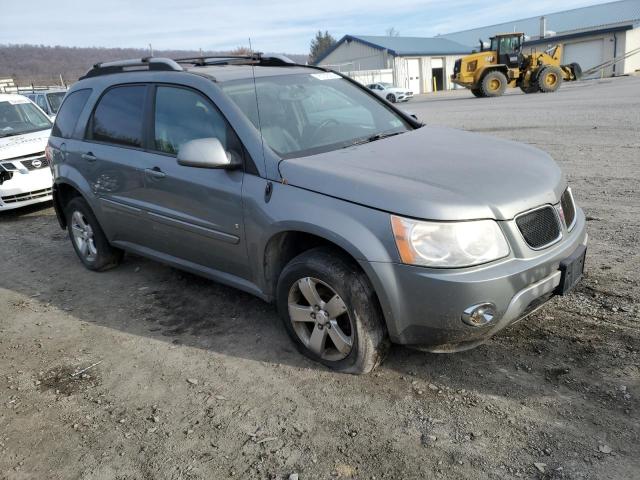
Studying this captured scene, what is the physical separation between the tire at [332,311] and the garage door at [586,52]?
1955 inches

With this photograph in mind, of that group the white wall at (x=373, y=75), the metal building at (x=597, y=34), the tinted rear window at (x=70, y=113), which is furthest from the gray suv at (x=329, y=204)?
the metal building at (x=597, y=34)

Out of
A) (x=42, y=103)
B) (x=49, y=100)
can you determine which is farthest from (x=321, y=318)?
(x=42, y=103)

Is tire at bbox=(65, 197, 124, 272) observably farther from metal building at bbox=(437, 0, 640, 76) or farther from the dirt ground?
metal building at bbox=(437, 0, 640, 76)

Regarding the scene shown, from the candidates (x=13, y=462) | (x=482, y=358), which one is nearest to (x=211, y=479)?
(x=13, y=462)

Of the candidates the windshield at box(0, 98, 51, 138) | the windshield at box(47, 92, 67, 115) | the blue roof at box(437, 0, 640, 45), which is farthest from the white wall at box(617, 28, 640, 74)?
the windshield at box(0, 98, 51, 138)

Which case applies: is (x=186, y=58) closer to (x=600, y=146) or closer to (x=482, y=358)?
(x=482, y=358)

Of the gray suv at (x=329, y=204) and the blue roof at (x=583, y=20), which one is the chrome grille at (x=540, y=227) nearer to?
the gray suv at (x=329, y=204)

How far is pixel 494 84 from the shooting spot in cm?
2688

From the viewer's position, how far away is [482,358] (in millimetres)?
3357

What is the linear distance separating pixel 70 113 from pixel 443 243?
4.18 meters

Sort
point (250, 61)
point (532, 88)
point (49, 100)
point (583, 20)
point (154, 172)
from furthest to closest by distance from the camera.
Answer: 1. point (583, 20)
2. point (532, 88)
3. point (49, 100)
4. point (250, 61)
5. point (154, 172)

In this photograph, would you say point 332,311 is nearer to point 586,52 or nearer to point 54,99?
point 54,99

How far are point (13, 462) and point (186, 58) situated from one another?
3.41 metres

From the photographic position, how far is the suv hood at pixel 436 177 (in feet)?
9.22
